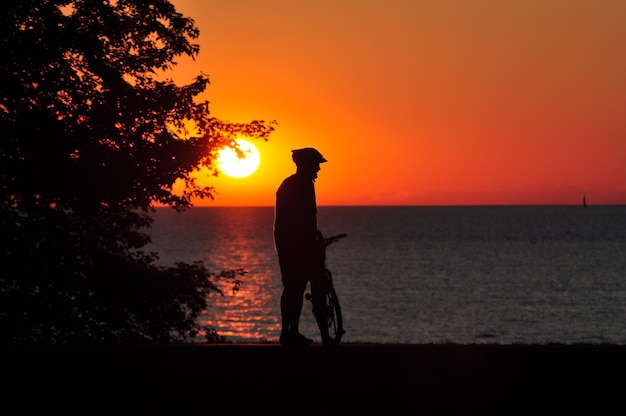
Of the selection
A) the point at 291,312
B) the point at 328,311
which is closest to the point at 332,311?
the point at 328,311

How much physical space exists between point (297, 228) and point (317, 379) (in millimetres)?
2229

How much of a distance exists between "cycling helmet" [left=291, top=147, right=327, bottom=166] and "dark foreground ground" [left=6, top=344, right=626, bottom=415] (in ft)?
7.55

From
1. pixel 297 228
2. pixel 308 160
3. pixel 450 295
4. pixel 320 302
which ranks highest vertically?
pixel 308 160

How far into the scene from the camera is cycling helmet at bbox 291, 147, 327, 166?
33.3 ft

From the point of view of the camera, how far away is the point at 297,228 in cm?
1024

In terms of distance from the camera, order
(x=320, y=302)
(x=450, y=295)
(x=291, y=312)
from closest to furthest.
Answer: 1. (x=291, y=312)
2. (x=320, y=302)
3. (x=450, y=295)

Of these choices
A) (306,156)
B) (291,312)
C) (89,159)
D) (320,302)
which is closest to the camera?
(306,156)

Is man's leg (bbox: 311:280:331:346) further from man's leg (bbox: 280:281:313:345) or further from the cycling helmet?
the cycling helmet

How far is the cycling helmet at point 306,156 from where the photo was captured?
10.2 m

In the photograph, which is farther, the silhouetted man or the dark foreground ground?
the silhouetted man

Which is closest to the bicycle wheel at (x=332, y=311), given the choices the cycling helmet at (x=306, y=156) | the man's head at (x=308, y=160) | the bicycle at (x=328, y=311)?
the bicycle at (x=328, y=311)

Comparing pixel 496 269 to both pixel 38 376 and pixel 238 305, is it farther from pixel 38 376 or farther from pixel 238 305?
pixel 38 376

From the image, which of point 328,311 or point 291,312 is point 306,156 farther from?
point 328,311

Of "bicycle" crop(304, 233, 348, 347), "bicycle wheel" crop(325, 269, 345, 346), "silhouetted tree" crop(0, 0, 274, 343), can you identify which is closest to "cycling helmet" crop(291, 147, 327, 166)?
"bicycle" crop(304, 233, 348, 347)
